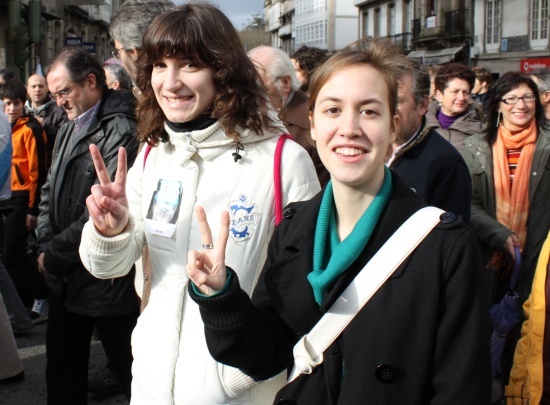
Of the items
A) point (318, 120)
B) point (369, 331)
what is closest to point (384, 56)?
point (318, 120)

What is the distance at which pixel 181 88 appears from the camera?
2.46 meters

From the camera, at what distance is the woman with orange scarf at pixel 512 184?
173 inches

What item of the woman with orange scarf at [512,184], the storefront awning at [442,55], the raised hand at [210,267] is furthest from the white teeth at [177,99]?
the storefront awning at [442,55]

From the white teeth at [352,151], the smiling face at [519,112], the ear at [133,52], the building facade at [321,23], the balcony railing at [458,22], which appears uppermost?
the building facade at [321,23]

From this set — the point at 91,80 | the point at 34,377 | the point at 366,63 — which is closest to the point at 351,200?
the point at 366,63

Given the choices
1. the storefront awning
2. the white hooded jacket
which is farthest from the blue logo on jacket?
the storefront awning

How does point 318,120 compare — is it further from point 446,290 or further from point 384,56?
point 446,290

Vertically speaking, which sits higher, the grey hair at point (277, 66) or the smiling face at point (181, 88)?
the grey hair at point (277, 66)

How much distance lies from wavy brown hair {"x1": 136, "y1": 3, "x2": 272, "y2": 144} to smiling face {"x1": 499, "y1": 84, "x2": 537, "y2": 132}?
2.42 meters

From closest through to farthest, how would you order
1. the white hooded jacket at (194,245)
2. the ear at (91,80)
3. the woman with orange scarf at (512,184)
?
the white hooded jacket at (194,245) → the ear at (91,80) → the woman with orange scarf at (512,184)

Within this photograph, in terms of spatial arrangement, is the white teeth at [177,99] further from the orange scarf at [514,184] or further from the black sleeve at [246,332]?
the orange scarf at [514,184]

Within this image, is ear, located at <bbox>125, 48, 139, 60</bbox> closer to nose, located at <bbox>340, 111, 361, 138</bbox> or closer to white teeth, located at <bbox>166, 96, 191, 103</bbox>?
white teeth, located at <bbox>166, 96, 191, 103</bbox>

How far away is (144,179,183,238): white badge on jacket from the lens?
2.43 metres

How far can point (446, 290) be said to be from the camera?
169 cm
